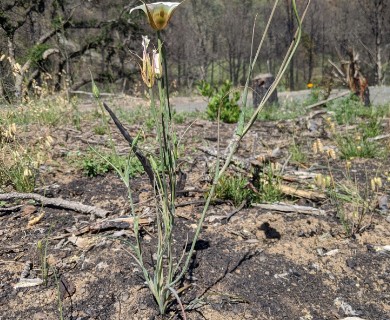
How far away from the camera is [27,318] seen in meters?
1.52

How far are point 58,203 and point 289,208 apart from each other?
1.44 m

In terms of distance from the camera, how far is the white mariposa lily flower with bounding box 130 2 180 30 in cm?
103

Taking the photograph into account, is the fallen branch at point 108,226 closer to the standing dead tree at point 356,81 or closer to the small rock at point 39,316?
the small rock at point 39,316

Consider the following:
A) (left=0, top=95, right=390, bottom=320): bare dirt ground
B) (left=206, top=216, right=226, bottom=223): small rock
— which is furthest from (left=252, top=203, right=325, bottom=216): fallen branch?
(left=206, top=216, right=226, bottom=223): small rock

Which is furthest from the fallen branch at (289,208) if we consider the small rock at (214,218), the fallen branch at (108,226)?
the fallen branch at (108,226)

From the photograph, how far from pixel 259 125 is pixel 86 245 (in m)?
3.64

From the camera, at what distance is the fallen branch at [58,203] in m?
2.32

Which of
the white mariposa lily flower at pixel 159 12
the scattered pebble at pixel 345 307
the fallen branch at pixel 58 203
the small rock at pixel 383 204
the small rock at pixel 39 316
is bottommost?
the scattered pebble at pixel 345 307

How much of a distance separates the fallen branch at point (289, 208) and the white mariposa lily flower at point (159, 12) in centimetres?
160

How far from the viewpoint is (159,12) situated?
104 cm

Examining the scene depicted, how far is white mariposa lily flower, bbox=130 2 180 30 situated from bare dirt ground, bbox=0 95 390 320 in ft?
2.47

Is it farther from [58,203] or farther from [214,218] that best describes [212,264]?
[58,203]

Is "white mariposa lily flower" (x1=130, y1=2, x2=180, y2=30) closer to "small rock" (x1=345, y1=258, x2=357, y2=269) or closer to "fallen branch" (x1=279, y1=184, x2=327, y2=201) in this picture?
"small rock" (x1=345, y1=258, x2=357, y2=269)

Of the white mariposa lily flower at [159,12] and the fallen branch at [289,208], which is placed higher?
the white mariposa lily flower at [159,12]
